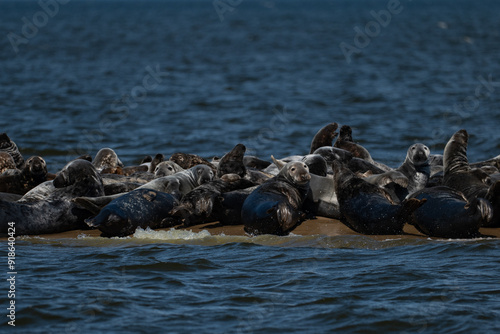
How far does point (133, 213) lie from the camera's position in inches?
370

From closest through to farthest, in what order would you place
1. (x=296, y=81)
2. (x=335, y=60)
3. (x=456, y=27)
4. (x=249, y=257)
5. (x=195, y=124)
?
(x=249, y=257), (x=195, y=124), (x=296, y=81), (x=335, y=60), (x=456, y=27)

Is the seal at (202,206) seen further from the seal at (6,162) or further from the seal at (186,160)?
the seal at (6,162)

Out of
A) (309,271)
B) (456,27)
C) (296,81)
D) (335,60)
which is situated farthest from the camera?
(456,27)

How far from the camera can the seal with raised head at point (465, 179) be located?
30.0ft

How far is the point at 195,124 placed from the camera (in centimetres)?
2369

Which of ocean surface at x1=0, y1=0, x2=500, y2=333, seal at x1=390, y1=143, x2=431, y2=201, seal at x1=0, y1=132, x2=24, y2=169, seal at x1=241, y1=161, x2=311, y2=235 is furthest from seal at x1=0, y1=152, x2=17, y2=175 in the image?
seal at x1=390, y1=143, x2=431, y2=201

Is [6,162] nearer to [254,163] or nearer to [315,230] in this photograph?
[254,163]

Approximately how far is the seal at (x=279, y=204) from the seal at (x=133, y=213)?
1.07m

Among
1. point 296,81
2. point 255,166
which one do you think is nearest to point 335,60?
point 296,81

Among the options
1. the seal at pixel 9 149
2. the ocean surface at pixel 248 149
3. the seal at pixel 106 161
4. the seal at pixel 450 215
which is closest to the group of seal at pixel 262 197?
the seal at pixel 450 215

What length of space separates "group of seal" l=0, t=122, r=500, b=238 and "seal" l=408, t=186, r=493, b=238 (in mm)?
11

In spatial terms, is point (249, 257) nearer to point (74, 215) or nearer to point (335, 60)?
point (74, 215)

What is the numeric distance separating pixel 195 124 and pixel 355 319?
17471 mm

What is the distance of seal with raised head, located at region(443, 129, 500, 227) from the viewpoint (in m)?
9.15
